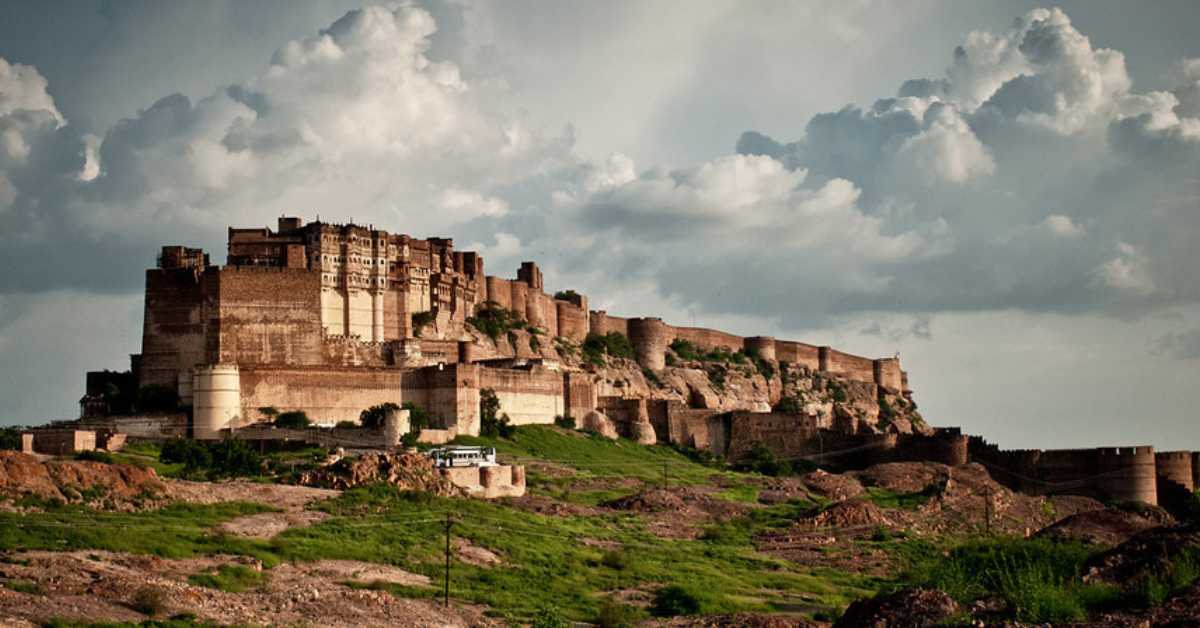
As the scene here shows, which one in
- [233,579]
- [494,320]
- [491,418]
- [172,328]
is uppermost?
[494,320]

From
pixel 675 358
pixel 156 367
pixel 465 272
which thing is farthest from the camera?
pixel 675 358

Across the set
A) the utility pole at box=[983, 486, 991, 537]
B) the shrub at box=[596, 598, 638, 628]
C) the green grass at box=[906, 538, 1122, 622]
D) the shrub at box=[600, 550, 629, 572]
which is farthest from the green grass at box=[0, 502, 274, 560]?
the utility pole at box=[983, 486, 991, 537]

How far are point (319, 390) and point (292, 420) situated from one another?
2.86 metres

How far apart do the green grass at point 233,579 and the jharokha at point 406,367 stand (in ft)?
73.3

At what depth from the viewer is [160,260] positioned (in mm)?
71500

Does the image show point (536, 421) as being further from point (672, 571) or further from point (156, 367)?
point (672, 571)

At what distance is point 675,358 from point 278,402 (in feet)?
134

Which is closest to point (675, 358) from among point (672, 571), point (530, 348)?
point (530, 348)

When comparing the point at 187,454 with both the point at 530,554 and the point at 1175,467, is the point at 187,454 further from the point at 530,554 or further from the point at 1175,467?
the point at 1175,467

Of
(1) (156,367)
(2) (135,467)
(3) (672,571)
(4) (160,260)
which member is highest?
(4) (160,260)

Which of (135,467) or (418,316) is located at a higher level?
(418,316)

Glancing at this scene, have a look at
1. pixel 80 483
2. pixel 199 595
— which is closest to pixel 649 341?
pixel 80 483

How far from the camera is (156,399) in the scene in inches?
2574

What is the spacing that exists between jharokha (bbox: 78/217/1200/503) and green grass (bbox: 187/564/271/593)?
73.3 ft
